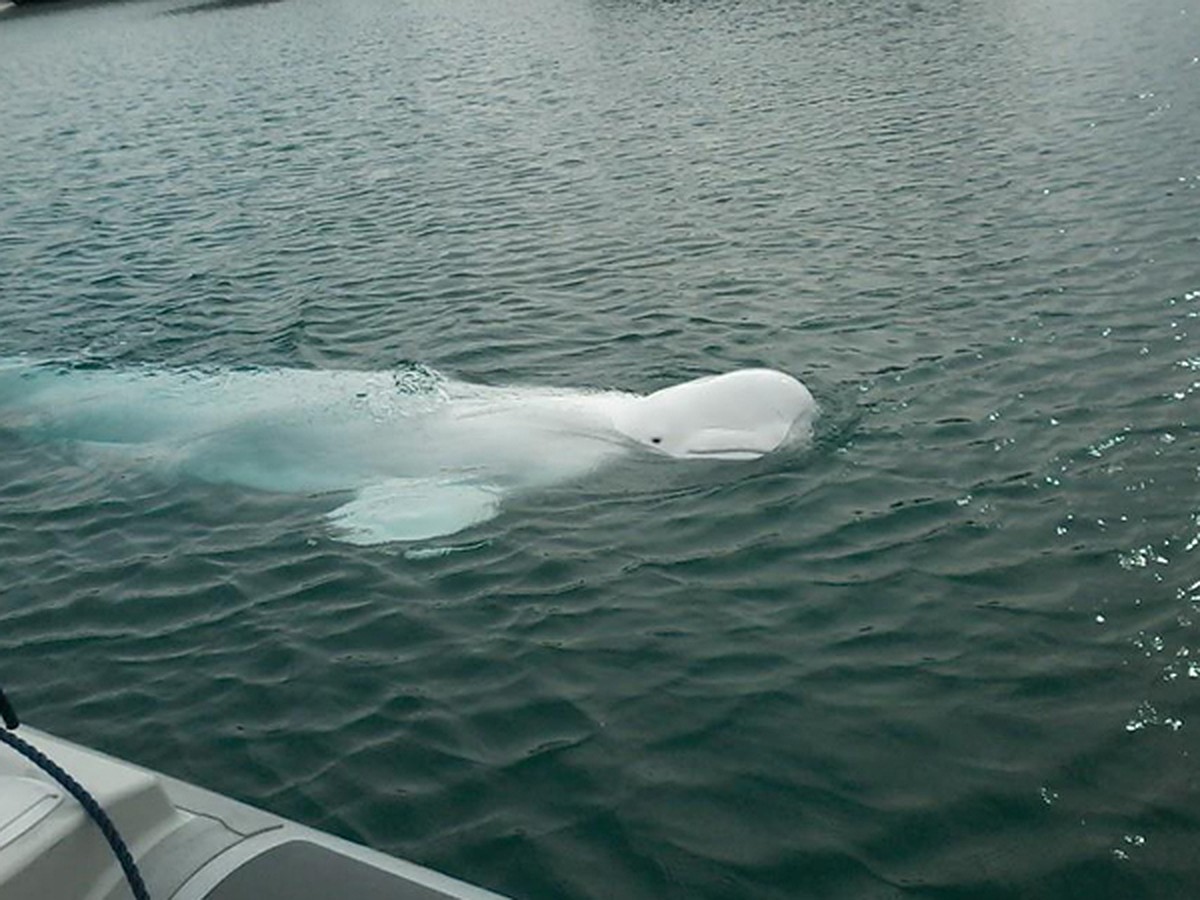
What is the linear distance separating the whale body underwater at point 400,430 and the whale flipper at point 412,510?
0.04ft

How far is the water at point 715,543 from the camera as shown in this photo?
19.4 feet

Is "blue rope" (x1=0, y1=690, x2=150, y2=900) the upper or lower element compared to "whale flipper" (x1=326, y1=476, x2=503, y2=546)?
upper

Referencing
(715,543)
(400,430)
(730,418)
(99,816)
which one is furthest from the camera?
(400,430)

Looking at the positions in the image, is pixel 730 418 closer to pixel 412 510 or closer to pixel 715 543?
pixel 715 543

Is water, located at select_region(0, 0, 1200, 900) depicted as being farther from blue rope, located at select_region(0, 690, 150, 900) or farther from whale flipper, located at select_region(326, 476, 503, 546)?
blue rope, located at select_region(0, 690, 150, 900)

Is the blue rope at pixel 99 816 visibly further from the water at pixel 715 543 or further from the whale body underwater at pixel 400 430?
the whale body underwater at pixel 400 430

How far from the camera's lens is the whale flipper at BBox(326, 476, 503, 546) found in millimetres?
8680

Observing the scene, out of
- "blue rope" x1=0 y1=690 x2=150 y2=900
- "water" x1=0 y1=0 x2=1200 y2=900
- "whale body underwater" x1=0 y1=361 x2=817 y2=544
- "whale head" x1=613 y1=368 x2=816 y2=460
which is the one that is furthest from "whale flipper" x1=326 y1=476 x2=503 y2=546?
"blue rope" x1=0 y1=690 x2=150 y2=900

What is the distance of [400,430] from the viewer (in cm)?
994

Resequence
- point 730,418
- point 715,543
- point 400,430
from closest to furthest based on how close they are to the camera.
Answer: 1. point 715,543
2. point 730,418
3. point 400,430

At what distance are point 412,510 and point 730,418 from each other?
2259mm

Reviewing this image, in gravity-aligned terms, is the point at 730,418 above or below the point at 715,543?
above

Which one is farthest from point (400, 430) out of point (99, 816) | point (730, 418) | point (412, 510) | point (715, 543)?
point (99, 816)

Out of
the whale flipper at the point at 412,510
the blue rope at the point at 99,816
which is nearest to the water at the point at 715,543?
the whale flipper at the point at 412,510
